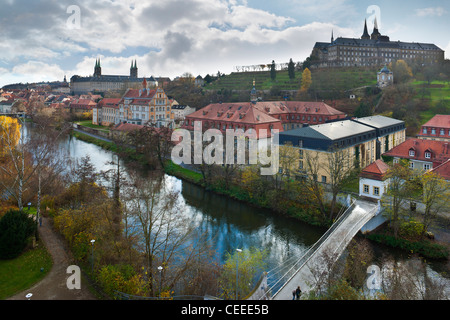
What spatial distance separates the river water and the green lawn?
22.3 ft

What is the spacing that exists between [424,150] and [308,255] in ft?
52.9

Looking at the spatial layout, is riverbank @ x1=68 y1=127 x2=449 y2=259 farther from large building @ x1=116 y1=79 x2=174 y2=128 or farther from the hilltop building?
the hilltop building

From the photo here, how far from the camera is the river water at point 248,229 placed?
1798cm

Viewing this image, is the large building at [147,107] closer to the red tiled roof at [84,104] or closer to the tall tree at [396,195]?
the red tiled roof at [84,104]

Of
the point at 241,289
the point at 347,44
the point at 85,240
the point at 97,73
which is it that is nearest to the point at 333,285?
the point at 241,289

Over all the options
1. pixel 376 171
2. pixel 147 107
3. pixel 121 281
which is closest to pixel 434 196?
pixel 376 171

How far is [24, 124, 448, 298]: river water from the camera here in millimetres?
17984

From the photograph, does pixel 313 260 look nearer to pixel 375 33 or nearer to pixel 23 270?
pixel 23 270

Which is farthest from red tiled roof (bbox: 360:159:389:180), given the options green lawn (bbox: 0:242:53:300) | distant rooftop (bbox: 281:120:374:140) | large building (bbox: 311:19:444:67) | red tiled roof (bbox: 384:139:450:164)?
large building (bbox: 311:19:444:67)

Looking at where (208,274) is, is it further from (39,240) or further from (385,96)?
(385,96)

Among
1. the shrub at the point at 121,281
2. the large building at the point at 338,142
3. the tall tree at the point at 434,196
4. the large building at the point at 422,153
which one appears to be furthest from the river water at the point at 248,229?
the large building at the point at 422,153


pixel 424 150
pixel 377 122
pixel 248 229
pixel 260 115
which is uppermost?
pixel 260 115

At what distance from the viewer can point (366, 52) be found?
255 ft

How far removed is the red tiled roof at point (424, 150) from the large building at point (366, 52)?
5339 centimetres
